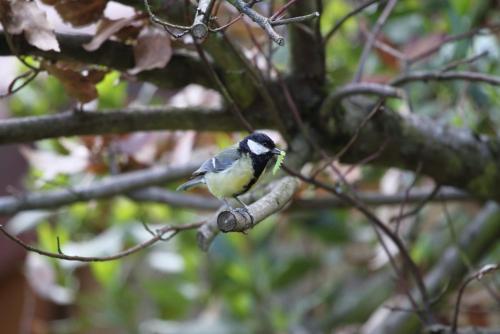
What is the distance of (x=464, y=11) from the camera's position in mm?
1721

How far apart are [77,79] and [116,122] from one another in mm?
105

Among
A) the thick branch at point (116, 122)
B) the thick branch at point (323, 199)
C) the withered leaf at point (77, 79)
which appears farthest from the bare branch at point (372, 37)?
the withered leaf at point (77, 79)

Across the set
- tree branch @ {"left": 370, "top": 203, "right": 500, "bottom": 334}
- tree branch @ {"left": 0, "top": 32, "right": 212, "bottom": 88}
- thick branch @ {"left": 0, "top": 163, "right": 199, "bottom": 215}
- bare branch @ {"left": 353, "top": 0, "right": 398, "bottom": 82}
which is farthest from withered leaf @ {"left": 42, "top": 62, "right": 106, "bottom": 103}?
tree branch @ {"left": 370, "top": 203, "right": 500, "bottom": 334}

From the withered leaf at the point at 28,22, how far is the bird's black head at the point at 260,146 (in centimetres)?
29

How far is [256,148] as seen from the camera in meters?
0.94

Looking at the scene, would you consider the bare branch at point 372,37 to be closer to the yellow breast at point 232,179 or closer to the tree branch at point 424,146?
the tree branch at point 424,146

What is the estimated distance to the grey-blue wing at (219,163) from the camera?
0.95m

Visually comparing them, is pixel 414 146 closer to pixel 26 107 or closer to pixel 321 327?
pixel 321 327

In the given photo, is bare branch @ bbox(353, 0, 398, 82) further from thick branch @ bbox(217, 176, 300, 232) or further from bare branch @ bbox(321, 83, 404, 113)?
thick branch @ bbox(217, 176, 300, 232)

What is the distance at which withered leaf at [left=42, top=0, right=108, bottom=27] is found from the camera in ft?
3.59

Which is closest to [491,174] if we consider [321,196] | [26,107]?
[321,196]

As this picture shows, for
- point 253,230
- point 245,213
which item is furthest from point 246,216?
point 253,230

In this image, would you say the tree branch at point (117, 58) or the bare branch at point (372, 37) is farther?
the bare branch at point (372, 37)

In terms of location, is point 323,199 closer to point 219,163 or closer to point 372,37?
point 372,37
